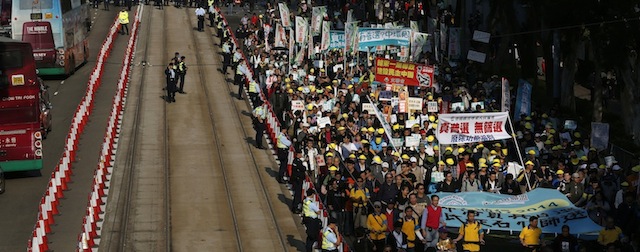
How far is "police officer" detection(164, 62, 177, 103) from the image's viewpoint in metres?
46.6

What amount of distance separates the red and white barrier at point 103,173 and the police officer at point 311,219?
502cm

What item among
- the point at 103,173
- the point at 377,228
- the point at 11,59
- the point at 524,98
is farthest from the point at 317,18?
the point at 377,228

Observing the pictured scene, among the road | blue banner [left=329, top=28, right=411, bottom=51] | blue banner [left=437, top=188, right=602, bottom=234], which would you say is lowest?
the road

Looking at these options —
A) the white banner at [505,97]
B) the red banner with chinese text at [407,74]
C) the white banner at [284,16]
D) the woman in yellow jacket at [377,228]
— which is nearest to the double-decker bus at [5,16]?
the white banner at [284,16]

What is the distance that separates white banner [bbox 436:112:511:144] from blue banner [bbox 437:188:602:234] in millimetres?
3413

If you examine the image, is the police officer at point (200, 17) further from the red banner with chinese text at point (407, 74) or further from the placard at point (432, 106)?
the placard at point (432, 106)

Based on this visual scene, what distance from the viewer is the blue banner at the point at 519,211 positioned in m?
25.1

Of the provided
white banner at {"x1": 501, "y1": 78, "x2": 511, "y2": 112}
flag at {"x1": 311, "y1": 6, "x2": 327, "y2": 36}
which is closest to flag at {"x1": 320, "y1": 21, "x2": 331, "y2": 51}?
flag at {"x1": 311, "y1": 6, "x2": 327, "y2": 36}

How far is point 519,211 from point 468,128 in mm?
4305

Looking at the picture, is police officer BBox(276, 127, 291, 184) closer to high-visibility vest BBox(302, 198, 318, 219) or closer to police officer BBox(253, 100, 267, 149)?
police officer BBox(253, 100, 267, 149)

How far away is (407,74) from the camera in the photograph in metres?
37.7

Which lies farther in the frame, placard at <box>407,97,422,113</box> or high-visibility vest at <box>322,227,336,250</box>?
placard at <box>407,97,422,113</box>

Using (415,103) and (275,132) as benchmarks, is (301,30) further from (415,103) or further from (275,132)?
(415,103)

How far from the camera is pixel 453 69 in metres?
46.8
